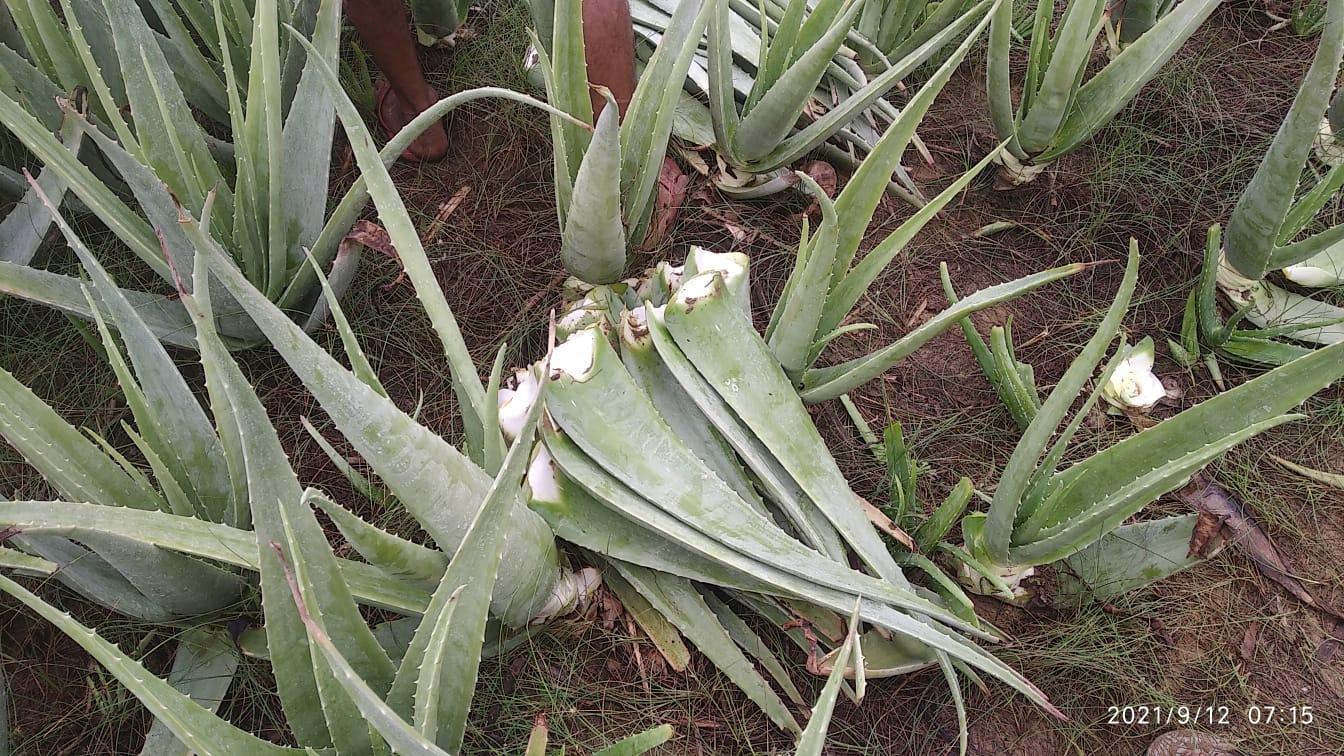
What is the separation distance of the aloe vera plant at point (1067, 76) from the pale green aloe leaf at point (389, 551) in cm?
104

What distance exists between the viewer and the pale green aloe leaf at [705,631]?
3.11 ft

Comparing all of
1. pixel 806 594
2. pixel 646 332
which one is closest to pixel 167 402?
pixel 646 332

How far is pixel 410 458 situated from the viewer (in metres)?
0.70

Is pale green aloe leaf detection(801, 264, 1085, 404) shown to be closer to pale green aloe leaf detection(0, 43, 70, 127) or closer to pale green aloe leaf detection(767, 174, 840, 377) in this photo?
pale green aloe leaf detection(767, 174, 840, 377)

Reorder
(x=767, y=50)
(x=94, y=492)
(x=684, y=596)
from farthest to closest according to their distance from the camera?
(x=767, y=50) < (x=684, y=596) < (x=94, y=492)

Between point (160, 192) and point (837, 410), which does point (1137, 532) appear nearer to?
point (837, 410)

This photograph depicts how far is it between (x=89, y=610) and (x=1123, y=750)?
122cm

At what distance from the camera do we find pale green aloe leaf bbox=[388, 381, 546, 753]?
2.00ft

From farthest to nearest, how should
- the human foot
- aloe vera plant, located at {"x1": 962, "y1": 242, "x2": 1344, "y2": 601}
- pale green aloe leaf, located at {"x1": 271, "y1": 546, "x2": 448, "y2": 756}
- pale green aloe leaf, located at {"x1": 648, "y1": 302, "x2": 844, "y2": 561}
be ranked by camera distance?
the human foot, pale green aloe leaf, located at {"x1": 648, "y1": 302, "x2": 844, "y2": 561}, aloe vera plant, located at {"x1": 962, "y1": 242, "x2": 1344, "y2": 601}, pale green aloe leaf, located at {"x1": 271, "y1": 546, "x2": 448, "y2": 756}

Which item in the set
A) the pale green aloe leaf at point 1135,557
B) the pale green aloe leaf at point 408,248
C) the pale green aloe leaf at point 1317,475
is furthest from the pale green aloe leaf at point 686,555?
the pale green aloe leaf at point 1317,475

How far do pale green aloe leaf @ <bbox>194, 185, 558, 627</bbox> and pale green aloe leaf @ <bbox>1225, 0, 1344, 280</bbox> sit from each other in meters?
1.07

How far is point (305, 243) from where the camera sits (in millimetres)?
1155

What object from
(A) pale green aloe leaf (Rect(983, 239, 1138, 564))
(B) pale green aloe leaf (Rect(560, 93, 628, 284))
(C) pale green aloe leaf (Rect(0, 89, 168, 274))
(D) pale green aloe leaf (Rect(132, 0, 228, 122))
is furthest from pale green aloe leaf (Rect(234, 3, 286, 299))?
(A) pale green aloe leaf (Rect(983, 239, 1138, 564))

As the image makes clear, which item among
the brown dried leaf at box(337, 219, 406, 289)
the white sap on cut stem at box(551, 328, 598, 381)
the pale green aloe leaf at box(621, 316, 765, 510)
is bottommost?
the pale green aloe leaf at box(621, 316, 765, 510)
